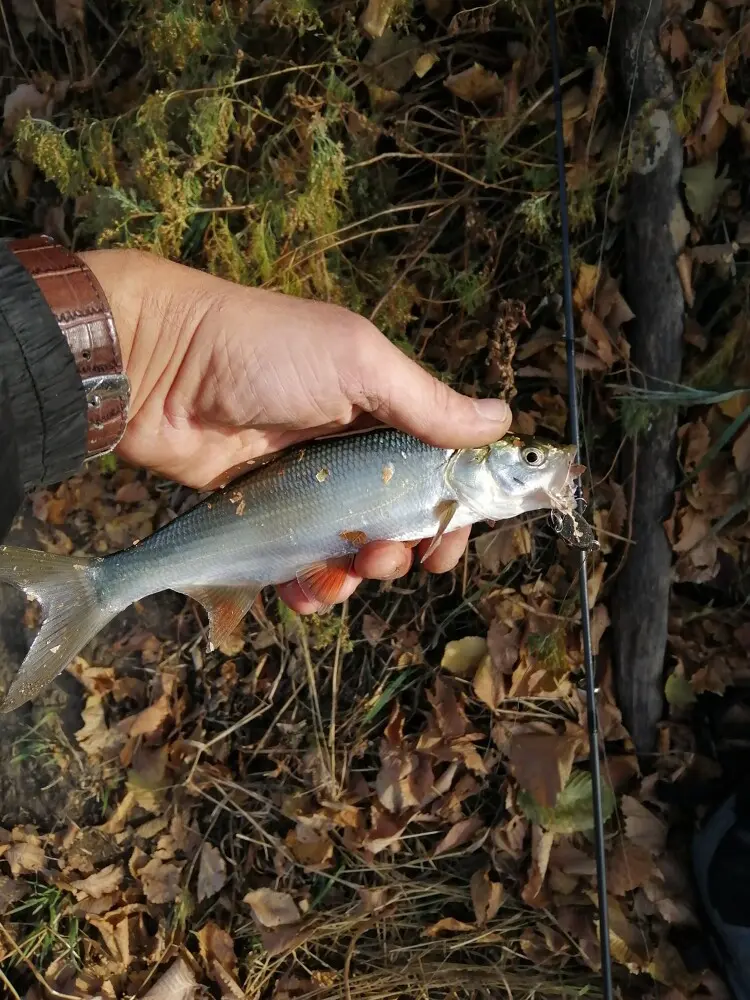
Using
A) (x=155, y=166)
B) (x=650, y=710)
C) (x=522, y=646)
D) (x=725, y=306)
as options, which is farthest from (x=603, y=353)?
(x=155, y=166)

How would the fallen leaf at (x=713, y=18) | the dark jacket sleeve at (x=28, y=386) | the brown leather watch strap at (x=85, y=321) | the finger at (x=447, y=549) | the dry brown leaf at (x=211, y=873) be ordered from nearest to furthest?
the dark jacket sleeve at (x=28, y=386) → the brown leather watch strap at (x=85, y=321) → the fallen leaf at (x=713, y=18) → the finger at (x=447, y=549) → the dry brown leaf at (x=211, y=873)

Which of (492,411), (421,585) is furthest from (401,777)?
(492,411)

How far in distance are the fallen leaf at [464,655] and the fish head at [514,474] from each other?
3.95ft

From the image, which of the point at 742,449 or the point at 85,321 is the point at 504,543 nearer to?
the point at 742,449

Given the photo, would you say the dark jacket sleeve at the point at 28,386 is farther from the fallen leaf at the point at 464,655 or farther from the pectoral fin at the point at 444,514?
the fallen leaf at the point at 464,655

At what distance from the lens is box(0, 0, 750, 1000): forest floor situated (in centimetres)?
316

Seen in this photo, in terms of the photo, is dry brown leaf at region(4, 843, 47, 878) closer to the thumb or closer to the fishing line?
the fishing line

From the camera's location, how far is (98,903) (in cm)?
385

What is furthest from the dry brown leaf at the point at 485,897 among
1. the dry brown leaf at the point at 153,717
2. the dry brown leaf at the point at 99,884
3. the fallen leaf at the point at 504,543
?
the dry brown leaf at the point at 99,884

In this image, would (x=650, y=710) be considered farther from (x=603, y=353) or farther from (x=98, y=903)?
(x=98, y=903)

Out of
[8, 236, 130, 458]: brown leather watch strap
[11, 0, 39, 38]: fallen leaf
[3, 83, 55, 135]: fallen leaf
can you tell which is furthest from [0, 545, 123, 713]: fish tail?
[11, 0, 39, 38]: fallen leaf

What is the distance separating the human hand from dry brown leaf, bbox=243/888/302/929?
1.82 m

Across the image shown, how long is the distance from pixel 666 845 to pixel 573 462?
1.97 metres

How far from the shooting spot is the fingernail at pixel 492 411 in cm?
244
